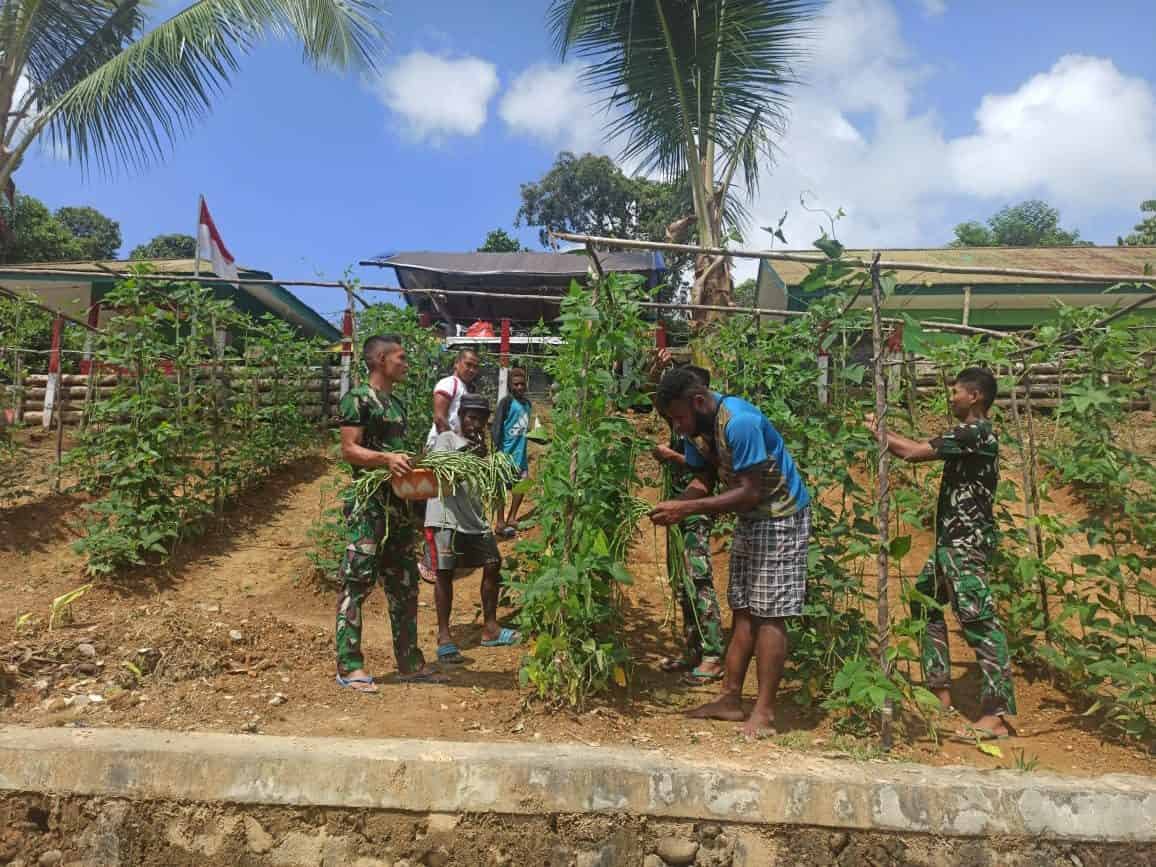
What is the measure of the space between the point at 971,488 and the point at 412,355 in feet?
16.3

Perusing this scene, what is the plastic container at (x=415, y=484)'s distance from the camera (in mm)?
3443

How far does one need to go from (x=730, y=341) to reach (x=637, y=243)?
259cm

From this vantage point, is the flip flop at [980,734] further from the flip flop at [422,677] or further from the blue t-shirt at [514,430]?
the blue t-shirt at [514,430]

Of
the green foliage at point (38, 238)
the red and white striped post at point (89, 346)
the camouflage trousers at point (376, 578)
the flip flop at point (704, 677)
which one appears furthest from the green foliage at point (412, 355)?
the green foliage at point (38, 238)

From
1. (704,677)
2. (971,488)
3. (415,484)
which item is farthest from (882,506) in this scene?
(415,484)

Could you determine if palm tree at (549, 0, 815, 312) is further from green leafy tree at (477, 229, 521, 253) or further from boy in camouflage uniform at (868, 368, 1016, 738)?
green leafy tree at (477, 229, 521, 253)

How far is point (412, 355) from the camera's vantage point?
718 cm

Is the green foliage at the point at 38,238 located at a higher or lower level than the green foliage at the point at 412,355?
higher

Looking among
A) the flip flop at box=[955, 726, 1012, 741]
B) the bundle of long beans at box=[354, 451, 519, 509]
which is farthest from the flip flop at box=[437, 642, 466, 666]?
the flip flop at box=[955, 726, 1012, 741]

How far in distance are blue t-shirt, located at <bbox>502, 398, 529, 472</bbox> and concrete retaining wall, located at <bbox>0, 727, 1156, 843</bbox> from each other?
10.2 feet

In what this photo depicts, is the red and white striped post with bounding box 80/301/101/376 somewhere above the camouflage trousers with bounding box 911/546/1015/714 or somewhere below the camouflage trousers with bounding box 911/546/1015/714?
above

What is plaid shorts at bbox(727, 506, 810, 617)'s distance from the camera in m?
3.21

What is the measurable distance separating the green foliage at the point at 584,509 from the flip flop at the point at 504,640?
907 millimetres

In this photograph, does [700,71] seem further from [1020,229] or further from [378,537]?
[1020,229]
